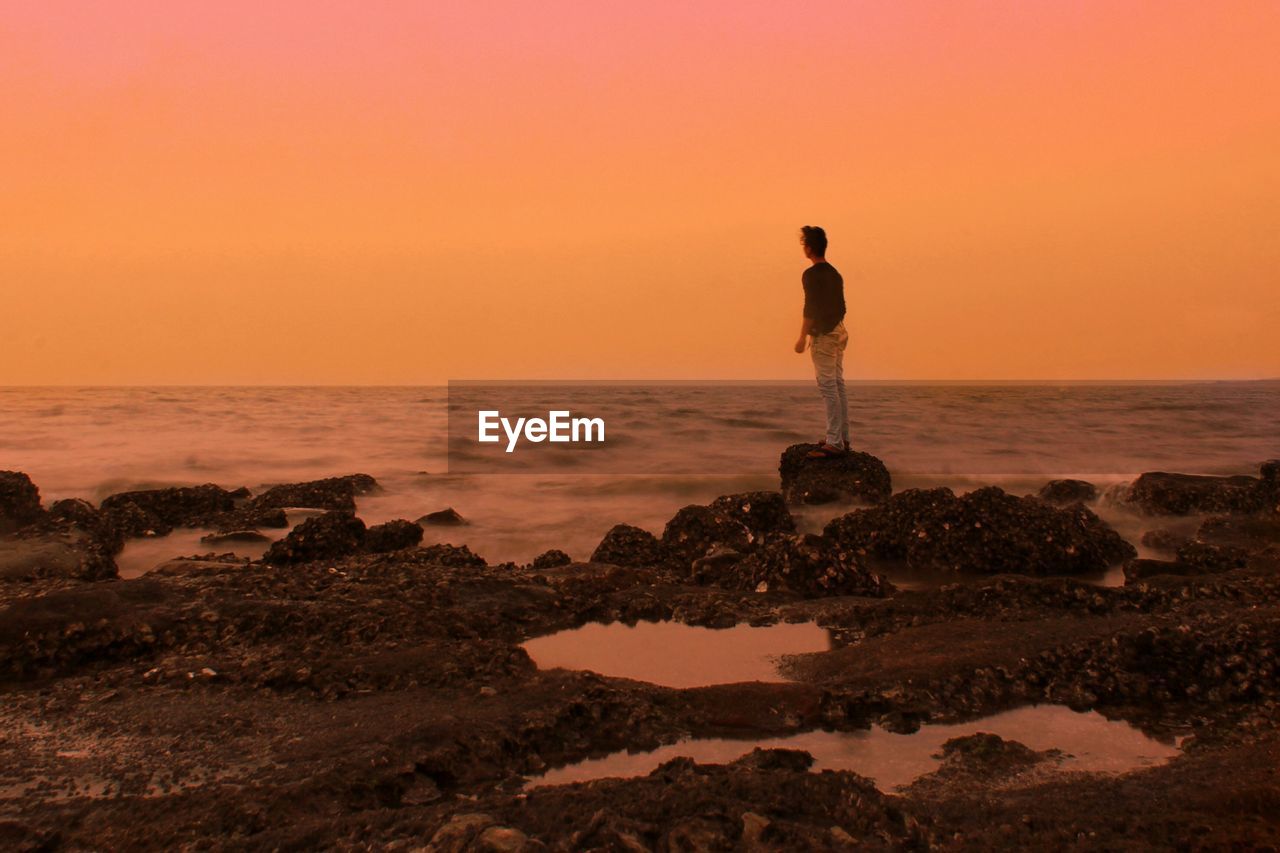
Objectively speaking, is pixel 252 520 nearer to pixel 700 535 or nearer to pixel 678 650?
pixel 700 535

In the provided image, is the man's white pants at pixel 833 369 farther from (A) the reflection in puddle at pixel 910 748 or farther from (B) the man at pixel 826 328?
(A) the reflection in puddle at pixel 910 748

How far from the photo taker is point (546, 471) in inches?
508

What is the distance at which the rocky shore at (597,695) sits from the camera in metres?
2.37

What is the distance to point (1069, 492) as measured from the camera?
397 inches

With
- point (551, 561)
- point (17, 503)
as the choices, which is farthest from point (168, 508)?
point (551, 561)

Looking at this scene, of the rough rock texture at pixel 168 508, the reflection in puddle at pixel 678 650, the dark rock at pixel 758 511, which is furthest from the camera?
the rough rock texture at pixel 168 508

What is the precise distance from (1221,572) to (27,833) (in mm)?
5901

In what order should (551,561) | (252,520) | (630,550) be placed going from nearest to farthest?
(551,561) < (630,550) < (252,520)

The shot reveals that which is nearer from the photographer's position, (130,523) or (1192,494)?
(130,523)

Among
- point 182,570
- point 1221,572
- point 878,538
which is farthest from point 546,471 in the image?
point 1221,572

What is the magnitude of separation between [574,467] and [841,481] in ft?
16.8

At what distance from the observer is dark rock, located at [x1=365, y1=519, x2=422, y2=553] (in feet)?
22.1

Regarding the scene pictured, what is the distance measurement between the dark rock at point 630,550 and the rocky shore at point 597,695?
28 mm

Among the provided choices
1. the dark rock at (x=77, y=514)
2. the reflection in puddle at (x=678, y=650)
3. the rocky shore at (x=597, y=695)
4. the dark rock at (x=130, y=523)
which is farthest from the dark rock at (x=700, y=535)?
the dark rock at (x=77, y=514)
